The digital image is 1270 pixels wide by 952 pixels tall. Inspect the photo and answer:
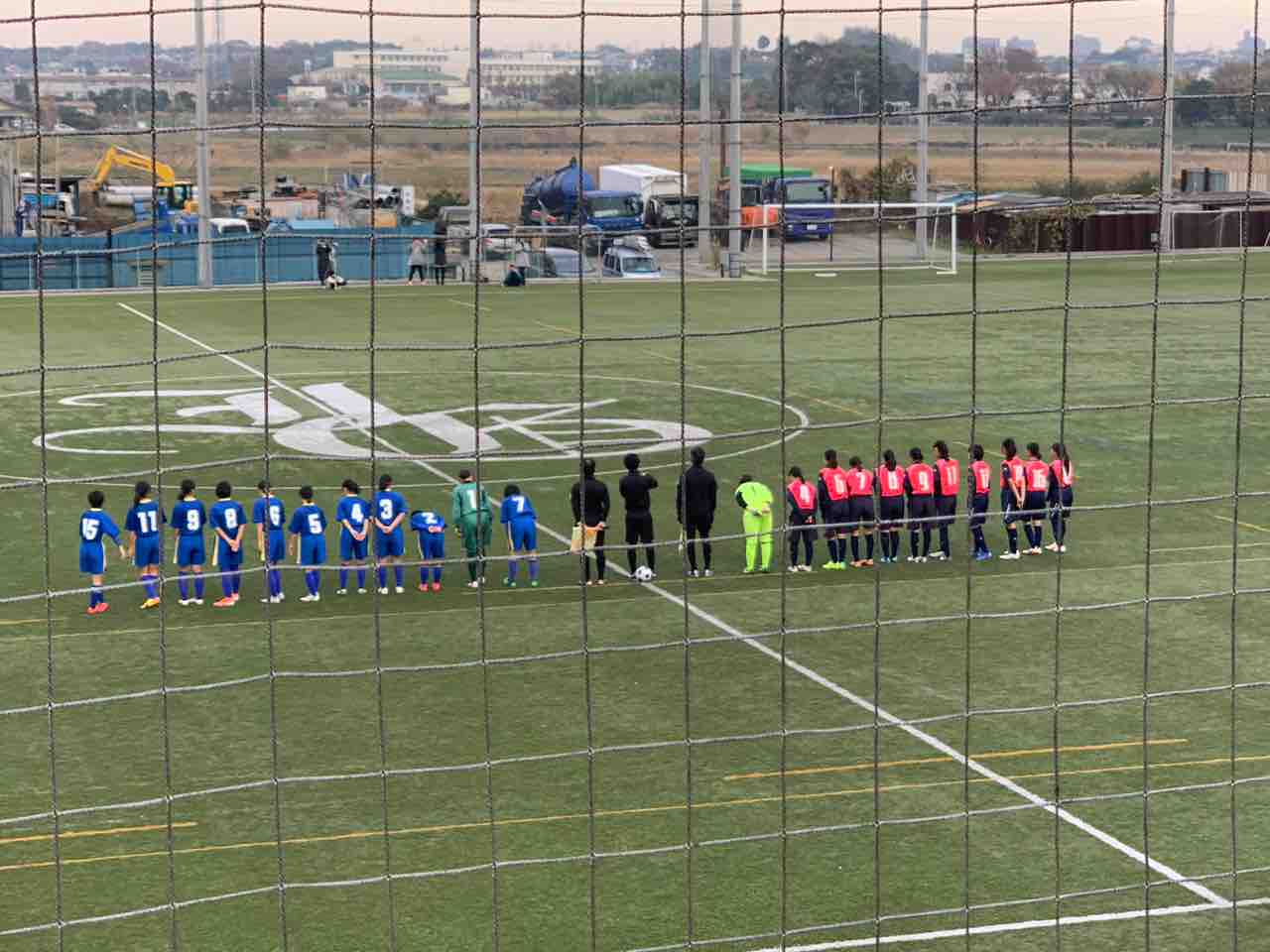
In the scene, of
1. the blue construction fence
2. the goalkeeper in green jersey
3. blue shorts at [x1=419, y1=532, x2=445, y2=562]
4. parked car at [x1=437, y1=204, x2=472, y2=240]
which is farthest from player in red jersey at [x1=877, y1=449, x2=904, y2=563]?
parked car at [x1=437, y1=204, x2=472, y2=240]

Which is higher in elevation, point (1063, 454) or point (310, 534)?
point (1063, 454)

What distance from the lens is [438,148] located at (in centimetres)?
7362

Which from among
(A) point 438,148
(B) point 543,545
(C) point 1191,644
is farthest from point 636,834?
(A) point 438,148

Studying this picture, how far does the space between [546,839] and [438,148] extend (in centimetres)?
6102

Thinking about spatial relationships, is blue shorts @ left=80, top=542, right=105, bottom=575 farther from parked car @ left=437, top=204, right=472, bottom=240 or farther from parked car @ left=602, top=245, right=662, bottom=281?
parked car @ left=437, top=204, right=472, bottom=240

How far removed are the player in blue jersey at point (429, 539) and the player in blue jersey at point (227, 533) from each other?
1839mm

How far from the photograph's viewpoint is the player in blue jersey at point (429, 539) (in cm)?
2147

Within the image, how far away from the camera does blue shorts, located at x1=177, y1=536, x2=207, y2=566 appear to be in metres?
20.5

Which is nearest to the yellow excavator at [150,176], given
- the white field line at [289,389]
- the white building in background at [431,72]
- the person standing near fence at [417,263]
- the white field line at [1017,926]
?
the person standing near fence at [417,263]

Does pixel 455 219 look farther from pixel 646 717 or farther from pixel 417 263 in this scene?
pixel 646 717

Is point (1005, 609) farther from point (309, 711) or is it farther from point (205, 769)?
point (205, 769)

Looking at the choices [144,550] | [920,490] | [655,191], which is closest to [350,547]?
[144,550]

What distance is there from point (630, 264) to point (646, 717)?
1475 inches

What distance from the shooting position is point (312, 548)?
2102 cm
